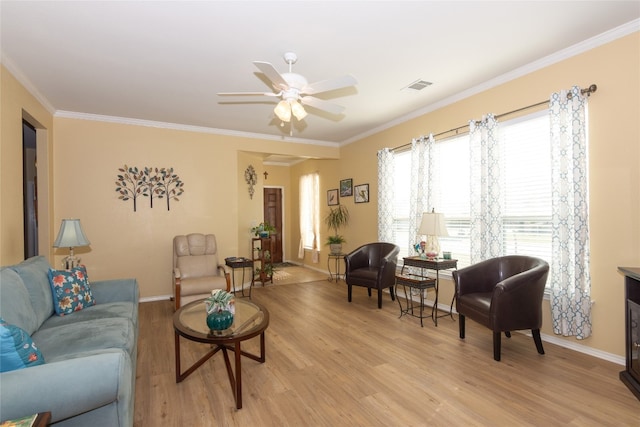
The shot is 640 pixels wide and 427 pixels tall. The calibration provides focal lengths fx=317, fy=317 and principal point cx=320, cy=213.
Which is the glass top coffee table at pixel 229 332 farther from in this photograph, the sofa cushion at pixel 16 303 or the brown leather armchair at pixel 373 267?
the brown leather armchair at pixel 373 267

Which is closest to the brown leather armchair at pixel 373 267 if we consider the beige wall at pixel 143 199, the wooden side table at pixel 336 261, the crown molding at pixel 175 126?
the wooden side table at pixel 336 261

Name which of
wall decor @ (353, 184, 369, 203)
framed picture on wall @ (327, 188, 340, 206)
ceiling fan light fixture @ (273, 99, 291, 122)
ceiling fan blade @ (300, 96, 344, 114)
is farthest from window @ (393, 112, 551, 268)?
framed picture on wall @ (327, 188, 340, 206)

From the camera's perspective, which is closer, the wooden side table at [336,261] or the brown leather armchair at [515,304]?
the brown leather armchair at [515,304]

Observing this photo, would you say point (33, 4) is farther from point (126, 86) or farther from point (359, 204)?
point (359, 204)

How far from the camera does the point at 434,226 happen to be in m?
3.92

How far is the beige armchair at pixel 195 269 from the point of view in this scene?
13.6 feet

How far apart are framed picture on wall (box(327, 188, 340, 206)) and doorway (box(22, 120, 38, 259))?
193 inches

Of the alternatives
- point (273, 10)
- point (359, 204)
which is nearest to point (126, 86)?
point (273, 10)

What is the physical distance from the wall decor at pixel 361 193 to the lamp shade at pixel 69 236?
4.29 meters

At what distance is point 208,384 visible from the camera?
8.31 feet

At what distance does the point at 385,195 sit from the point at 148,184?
3838 mm

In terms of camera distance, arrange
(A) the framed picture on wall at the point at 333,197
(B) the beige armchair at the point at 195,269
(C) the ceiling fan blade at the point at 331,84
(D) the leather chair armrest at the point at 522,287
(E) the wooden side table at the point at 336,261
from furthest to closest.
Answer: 1. (A) the framed picture on wall at the point at 333,197
2. (E) the wooden side table at the point at 336,261
3. (B) the beige armchair at the point at 195,269
4. (D) the leather chair armrest at the point at 522,287
5. (C) the ceiling fan blade at the point at 331,84

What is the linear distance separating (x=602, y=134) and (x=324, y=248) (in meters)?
5.20

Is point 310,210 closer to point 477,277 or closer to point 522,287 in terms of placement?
point 477,277
